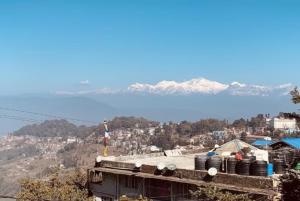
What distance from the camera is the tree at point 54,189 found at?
3619 cm

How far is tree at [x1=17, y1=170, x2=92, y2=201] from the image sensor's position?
119 feet

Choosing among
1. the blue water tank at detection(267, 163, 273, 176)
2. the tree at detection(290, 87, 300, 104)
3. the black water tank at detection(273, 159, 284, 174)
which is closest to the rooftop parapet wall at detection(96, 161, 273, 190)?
the blue water tank at detection(267, 163, 273, 176)

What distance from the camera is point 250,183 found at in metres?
25.8

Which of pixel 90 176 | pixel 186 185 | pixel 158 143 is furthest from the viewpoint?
pixel 158 143

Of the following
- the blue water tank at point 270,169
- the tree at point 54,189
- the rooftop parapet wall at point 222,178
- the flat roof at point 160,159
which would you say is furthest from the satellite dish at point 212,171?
the tree at point 54,189

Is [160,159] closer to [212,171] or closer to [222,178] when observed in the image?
[212,171]

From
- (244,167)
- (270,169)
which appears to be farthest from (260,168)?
(270,169)

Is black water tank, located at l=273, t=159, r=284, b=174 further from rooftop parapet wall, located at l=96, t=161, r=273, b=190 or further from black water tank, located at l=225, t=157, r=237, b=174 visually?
rooftop parapet wall, located at l=96, t=161, r=273, b=190

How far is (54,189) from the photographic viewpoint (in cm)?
3775

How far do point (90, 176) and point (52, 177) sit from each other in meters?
5.01

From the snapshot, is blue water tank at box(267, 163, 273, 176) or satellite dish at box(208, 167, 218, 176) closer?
satellite dish at box(208, 167, 218, 176)

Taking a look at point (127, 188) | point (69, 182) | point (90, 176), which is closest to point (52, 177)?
point (69, 182)

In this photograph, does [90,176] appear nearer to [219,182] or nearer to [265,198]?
[219,182]

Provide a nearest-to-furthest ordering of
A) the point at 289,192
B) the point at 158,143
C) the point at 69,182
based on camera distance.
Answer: the point at 289,192 < the point at 69,182 < the point at 158,143
